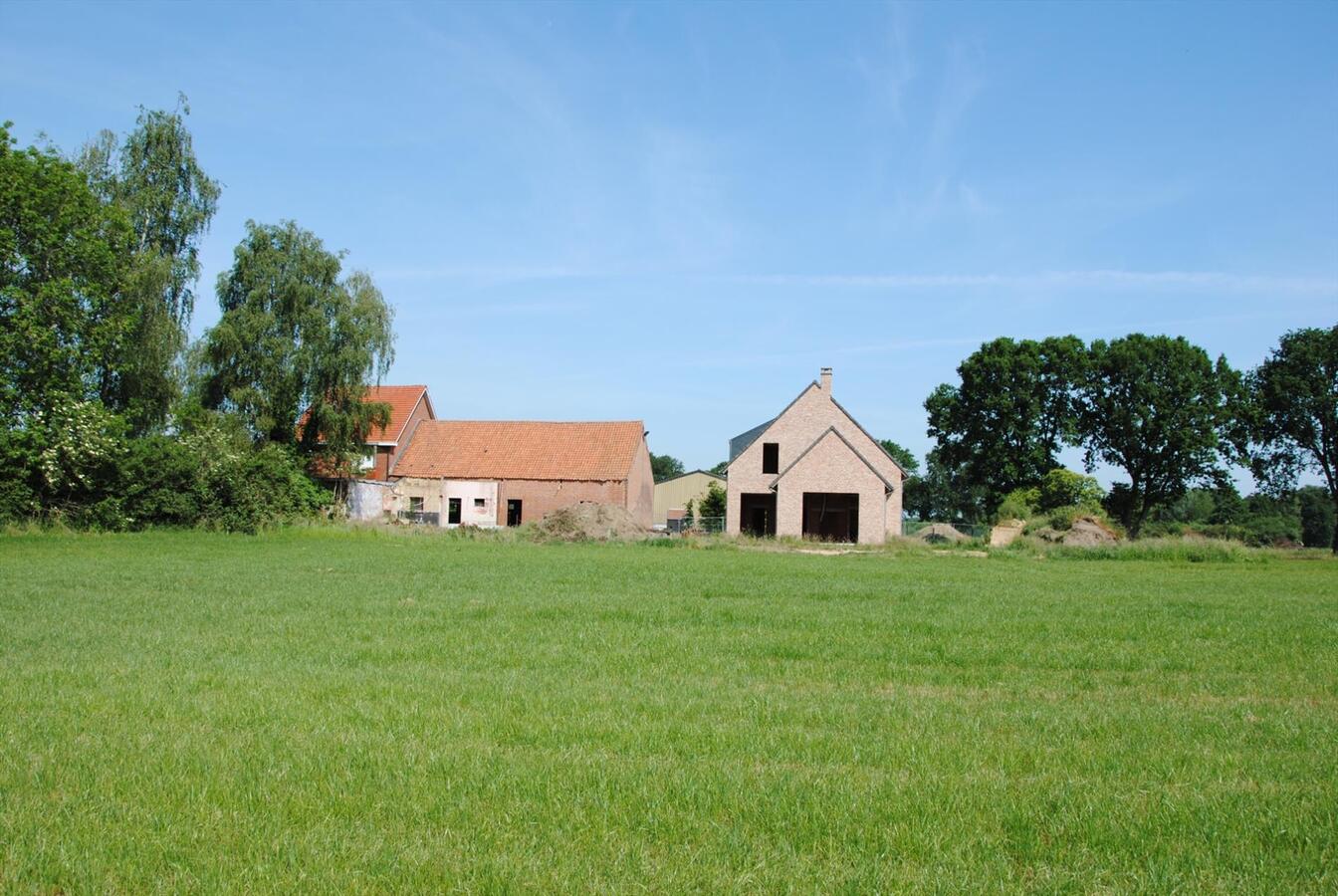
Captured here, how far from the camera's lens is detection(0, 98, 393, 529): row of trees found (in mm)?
31094

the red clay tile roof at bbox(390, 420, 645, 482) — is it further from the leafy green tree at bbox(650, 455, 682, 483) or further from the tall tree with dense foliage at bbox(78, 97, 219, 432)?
the leafy green tree at bbox(650, 455, 682, 483)

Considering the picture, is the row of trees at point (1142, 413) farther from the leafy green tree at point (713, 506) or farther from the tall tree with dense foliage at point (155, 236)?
the tall tree with dense foliage at point (155, 236)

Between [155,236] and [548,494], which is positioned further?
[548,494]

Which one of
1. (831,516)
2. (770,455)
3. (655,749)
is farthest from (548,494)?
(655,749)

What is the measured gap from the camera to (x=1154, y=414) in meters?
58.6

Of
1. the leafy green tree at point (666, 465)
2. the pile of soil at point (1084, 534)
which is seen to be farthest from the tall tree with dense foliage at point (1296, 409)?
the leafy green tree at point (666, 465)

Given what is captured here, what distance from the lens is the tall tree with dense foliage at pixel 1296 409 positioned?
5466cm

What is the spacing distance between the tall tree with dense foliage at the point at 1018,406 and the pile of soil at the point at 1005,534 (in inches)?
591

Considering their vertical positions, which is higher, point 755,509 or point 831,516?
point 755,509

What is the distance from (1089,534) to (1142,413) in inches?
782

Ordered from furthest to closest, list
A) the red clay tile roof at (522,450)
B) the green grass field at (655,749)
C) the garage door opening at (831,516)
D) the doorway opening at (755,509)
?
the red clay tile roof at (522,450), the doorway opening at (755,509), the garage door opening at (831,516), the green grass field at (655,749)

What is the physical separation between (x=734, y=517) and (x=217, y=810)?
4337 centimetres

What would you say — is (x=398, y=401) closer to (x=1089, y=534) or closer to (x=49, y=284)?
(x=49, y=284)

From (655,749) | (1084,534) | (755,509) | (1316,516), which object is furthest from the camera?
(1316,516)
